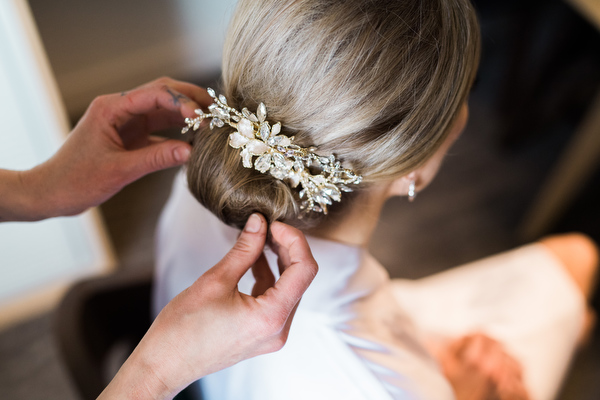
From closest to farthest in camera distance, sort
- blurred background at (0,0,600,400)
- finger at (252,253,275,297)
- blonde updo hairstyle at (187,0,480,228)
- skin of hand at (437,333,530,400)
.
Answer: blonde updo hairstyle at (187,0,480,228) → finger at (252,253,275,297) → skin of hand at (437,333,530,400) → blurred background at (0,0,600,400)

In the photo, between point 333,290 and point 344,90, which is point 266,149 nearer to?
point 344,90

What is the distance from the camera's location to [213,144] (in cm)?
60

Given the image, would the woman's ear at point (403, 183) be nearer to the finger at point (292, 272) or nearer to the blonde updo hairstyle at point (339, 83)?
the blonde updo hairstyle at point (339, 83)

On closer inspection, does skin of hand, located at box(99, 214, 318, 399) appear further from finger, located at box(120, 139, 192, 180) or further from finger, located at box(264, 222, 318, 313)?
finger, located at box(120, 139, 192, 180)

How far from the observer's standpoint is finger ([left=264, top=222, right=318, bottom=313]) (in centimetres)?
54

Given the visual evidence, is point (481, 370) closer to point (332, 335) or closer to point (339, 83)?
point (332, 335)

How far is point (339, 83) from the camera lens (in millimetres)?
524

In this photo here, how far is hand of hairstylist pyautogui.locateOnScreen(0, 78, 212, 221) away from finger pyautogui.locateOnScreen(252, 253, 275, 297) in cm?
20

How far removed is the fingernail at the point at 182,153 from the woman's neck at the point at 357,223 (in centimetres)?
22

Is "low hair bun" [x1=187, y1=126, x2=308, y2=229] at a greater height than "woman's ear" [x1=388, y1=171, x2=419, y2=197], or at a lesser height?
greater

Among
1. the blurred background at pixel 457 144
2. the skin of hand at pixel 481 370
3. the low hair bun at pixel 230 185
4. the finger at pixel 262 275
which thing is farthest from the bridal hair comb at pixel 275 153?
the blurred background at pixel 457 144

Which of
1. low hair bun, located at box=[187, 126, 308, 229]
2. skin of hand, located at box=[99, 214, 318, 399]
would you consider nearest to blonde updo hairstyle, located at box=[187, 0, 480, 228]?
low hair bun, located at box=[187, 126, 308, 229]

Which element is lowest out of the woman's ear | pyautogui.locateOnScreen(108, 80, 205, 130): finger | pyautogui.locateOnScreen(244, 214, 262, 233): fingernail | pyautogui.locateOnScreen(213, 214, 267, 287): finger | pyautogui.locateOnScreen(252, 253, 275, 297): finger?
pyautogui.locateOnScreen(252, 253, 275, 297): finger

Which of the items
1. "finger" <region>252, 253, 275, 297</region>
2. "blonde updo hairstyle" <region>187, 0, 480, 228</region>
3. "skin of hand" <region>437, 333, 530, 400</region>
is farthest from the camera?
"skin of hand" <region>437, 333, 530, 400</region>
